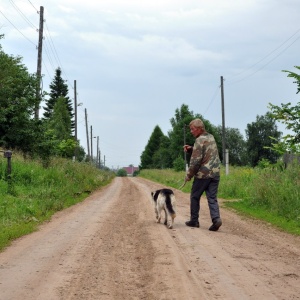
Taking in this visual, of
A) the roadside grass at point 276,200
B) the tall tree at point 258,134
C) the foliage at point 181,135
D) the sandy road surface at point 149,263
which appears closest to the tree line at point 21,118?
the roadside grass at point 276,200

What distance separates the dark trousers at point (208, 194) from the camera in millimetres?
9734

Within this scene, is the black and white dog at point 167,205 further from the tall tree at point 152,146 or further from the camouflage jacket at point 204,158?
the tall tree at point 152,146

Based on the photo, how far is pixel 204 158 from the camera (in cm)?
984

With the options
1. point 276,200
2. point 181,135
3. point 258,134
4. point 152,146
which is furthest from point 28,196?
point 152,146

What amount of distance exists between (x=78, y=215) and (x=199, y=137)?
4.62 metres

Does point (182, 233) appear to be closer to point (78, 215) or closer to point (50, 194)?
point (78, 215)

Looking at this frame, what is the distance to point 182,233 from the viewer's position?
8977 mm

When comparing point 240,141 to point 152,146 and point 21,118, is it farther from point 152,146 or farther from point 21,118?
point 21,118

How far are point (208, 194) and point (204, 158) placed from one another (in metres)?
0.79

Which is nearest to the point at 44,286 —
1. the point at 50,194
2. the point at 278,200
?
the point at 278,200

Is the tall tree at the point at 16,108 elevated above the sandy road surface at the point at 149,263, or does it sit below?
above

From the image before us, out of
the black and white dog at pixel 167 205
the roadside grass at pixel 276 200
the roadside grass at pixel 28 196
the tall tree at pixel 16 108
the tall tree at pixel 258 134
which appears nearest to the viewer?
the black and white dog at pixel 167 205

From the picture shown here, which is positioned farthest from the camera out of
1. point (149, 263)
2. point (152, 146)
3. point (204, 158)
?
point (152, 146)

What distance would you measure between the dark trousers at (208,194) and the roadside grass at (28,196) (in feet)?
11.6
